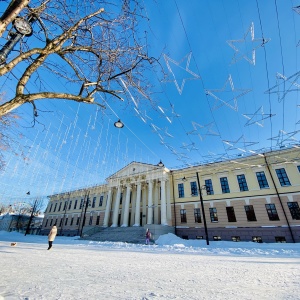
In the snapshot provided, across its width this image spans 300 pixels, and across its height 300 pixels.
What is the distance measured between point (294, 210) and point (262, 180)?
166 inches

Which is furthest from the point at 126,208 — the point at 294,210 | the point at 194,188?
the point at 294,210

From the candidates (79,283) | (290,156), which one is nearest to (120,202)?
(290,156)

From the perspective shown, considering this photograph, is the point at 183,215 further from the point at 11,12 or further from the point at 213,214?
the point at 11,12

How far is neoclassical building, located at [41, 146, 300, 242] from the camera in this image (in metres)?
18.8

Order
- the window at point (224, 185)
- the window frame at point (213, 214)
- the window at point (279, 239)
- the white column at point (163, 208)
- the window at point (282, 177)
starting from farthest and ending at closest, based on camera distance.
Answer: the white column at point (163, 208) < the window at point (224, 185) < the window frame at point (213, 214) < the window at point (282, 177) < the window at point (279, 239)

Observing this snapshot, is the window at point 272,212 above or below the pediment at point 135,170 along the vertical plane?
below

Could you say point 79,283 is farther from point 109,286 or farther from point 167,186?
point 167,186

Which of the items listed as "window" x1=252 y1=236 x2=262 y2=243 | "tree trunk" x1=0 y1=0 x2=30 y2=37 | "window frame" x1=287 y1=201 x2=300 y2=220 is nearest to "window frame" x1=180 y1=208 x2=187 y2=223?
"window" x1=252 y1=236 x2=262 y2=243

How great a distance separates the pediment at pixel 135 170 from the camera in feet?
96.2

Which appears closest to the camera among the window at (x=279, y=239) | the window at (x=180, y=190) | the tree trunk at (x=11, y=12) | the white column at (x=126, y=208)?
the tree trunk at (x=11, y=12)

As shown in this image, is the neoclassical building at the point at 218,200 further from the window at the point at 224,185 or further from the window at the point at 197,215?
the window at the point at 197,215

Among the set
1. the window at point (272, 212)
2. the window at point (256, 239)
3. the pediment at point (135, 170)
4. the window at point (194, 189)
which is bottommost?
the window at point (256, 239)

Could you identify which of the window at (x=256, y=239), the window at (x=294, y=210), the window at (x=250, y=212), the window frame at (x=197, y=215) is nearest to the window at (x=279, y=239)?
the window at (x=256, y=239)

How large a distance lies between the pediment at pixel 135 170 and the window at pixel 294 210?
1790 cm
